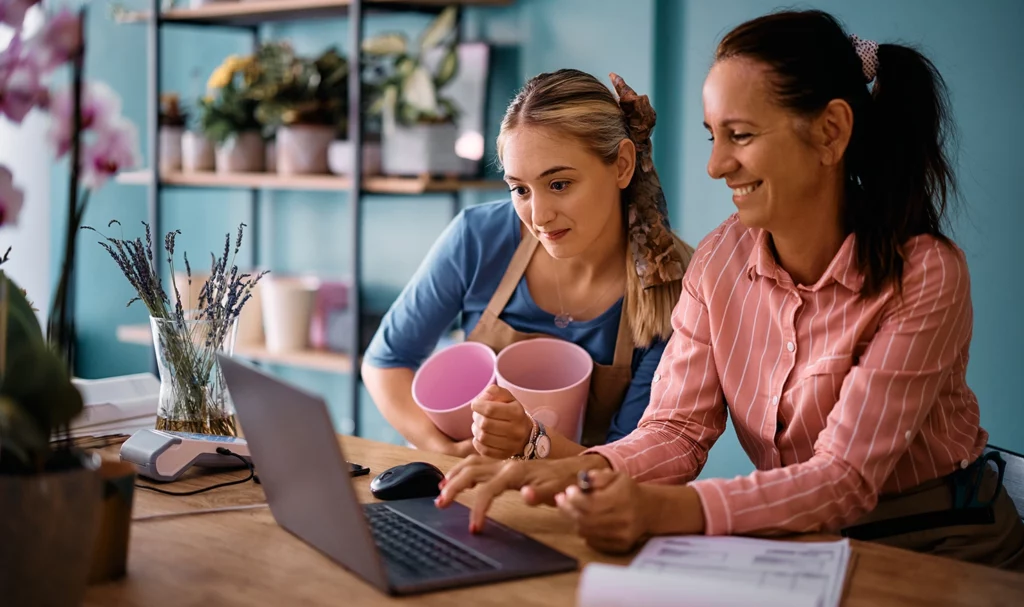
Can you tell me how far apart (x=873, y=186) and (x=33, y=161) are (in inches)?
132

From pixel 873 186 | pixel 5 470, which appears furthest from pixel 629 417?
pixel 5 470

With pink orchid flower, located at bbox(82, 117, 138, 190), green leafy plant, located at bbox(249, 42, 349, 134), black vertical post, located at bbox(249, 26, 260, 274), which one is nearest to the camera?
pink orchid flower, located at bbox(82, 117, 138, 190)

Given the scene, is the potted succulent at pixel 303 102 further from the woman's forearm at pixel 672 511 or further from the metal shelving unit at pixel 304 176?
the woman's forearm at pixel 672 511

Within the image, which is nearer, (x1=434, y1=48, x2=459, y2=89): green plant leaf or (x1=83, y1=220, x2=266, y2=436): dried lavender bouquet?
(x1=83, y1=220, x2=266, y2=436): dried lavender bouquet

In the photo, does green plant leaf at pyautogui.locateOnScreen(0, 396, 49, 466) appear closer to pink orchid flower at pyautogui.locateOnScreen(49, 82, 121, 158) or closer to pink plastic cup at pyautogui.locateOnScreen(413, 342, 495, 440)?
pink orchid flower at pyautogui.locateOnScreen(49, 82, 121, 158)

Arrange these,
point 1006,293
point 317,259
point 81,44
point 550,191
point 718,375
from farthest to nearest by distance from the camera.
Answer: point 317,259 → point 1006,293 → point 550,191 → point 718,375 → point 81,44


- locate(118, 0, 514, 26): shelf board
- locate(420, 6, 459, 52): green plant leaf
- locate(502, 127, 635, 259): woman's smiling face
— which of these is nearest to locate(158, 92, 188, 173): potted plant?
locate(118, 0, 514, 26): shelf board

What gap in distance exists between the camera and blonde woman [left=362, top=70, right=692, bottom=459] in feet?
6.43

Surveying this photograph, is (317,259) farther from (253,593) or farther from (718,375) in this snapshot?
(253,593)

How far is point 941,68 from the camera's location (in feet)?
8.35

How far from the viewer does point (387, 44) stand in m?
3.21

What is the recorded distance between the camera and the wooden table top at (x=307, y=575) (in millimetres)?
1070

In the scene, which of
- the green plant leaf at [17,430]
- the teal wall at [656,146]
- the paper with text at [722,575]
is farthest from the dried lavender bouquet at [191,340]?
the teal wall at [656,146]

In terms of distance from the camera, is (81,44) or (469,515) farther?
(469,515)
